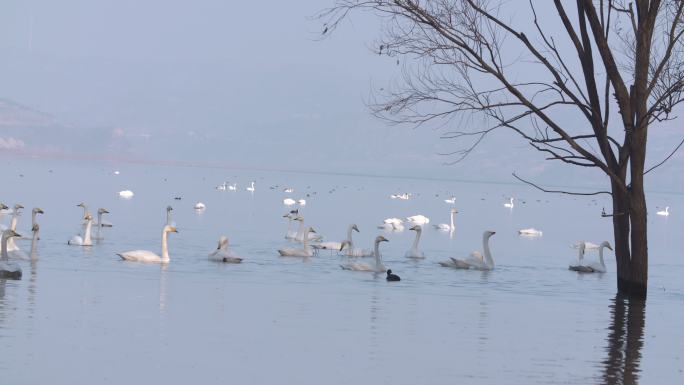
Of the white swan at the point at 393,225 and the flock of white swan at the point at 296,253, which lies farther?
the white swan at the point at 393,225

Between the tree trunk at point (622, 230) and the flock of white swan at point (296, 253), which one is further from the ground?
the tree trunk at point (622, 230)

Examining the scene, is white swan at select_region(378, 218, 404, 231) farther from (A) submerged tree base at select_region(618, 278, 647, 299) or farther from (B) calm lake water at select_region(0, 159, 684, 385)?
(A) submerged tree base at select_region(618, 278, 647, 299)

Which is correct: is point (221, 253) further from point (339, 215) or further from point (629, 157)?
point (339, 215)

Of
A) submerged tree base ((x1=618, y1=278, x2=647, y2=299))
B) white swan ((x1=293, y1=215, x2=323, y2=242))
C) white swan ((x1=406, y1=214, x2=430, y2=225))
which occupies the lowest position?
submerged tree base ((x1=618, y1=278, x2=647, y2=299))

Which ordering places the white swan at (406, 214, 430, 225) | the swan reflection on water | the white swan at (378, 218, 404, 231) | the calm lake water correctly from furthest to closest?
the white swan at (406, 214, 430, 225), the white swan at (378, 218, 404, 231), the swan reflection on water, the calm lake water

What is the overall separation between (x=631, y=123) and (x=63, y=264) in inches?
458

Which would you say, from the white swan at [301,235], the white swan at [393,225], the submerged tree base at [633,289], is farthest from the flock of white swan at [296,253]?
the white swan at [393,225]

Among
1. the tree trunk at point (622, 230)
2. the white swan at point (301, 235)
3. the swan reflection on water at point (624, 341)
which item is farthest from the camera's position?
the white swan at point (301, 235)

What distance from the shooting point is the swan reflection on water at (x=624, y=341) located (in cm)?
1565

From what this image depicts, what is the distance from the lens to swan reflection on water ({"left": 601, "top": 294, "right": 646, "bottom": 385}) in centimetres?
1565

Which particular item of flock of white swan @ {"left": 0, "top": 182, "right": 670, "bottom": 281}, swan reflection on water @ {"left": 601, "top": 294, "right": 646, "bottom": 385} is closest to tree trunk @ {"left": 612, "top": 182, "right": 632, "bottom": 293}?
swan reflection on water @ {"left": 601, "top": 294, "right": 646, "bottom": 385}

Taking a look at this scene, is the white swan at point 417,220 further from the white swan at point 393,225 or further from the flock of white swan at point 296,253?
the flock of white swan at point 296,253

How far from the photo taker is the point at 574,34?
22.4 m

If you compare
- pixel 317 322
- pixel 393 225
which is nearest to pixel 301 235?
pixel 393 225
